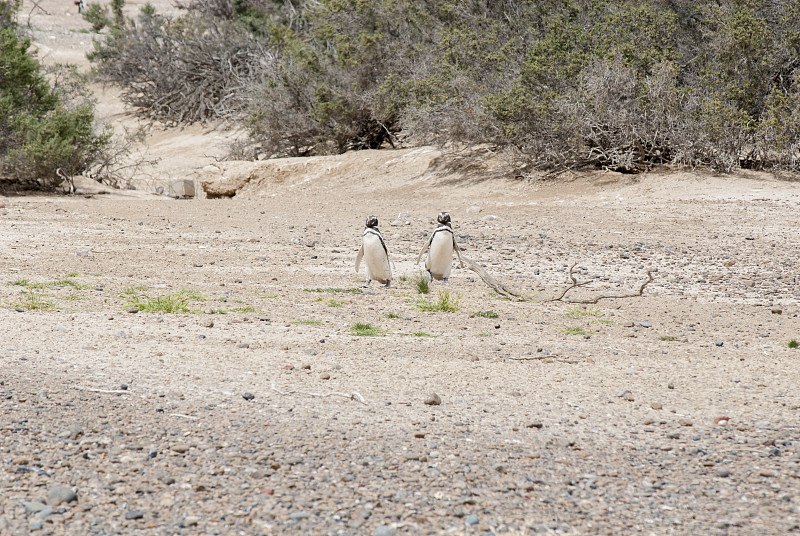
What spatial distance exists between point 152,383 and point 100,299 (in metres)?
2.43

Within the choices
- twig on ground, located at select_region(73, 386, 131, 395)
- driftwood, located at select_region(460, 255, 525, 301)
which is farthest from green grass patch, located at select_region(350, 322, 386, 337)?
twig on ground, located at select_region(73, 386, 131, 395)

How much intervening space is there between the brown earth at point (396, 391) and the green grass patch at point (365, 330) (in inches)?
5.0

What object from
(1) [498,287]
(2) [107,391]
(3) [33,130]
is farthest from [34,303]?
(3) [33,130]

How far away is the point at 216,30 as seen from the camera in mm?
28141

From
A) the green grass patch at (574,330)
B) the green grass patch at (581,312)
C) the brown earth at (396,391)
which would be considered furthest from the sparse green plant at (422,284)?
the green grass patch at (574,330)

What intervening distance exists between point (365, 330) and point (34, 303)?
2.53 metres

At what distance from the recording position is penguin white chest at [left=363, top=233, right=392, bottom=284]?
7363 millimetres

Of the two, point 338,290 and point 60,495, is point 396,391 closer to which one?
point 60,495

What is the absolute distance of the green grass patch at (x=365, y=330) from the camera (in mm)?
5503

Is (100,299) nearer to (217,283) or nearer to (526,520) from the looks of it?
(217,283)

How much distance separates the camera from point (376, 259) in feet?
24.4

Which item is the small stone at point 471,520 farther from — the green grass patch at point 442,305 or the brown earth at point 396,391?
the green grass patch at point 442,305

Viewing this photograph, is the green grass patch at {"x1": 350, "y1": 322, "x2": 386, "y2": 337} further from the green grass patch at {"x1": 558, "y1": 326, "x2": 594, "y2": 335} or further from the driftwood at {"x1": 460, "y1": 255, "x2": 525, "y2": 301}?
the driftwood at {"x1": 460, "y1": 255, "x2": 525, "y2": 301}

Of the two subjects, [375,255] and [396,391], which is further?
[375,255]
